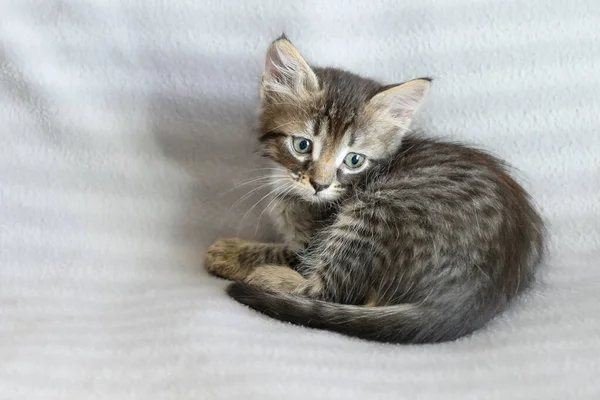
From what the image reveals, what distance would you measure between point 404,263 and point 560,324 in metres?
0.37

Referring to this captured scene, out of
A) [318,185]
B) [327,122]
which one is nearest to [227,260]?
[318,185]

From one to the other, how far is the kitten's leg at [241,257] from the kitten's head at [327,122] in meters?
0.18

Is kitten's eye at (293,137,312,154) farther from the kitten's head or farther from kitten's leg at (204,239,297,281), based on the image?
kitten's leg at (204,239,297,281)

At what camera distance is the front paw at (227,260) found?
163 centimetres

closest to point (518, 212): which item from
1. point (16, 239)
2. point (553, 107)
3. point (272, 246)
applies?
point (553, 107)

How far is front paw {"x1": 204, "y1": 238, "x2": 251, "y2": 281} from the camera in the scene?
163 cm

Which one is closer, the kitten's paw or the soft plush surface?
the kitten's paw

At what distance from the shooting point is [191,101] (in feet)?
6.01

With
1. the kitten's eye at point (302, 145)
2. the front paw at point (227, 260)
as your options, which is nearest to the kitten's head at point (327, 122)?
the kitten's eye at point (302, 145)

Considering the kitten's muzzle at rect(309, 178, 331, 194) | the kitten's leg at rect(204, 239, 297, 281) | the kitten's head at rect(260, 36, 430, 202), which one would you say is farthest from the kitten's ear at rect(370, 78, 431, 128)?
the kitten's leg at rect(204, 239, 297, 281)

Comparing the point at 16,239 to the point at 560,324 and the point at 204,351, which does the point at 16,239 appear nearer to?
the point at 204,351

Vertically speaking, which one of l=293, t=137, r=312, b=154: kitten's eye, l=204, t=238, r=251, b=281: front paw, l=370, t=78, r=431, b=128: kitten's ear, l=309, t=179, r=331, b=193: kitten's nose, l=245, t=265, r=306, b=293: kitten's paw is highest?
l=370, t=78, r=431, b=128: kitten's ear

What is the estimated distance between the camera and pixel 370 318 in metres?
1.32

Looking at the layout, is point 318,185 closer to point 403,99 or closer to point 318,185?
point 318,185
